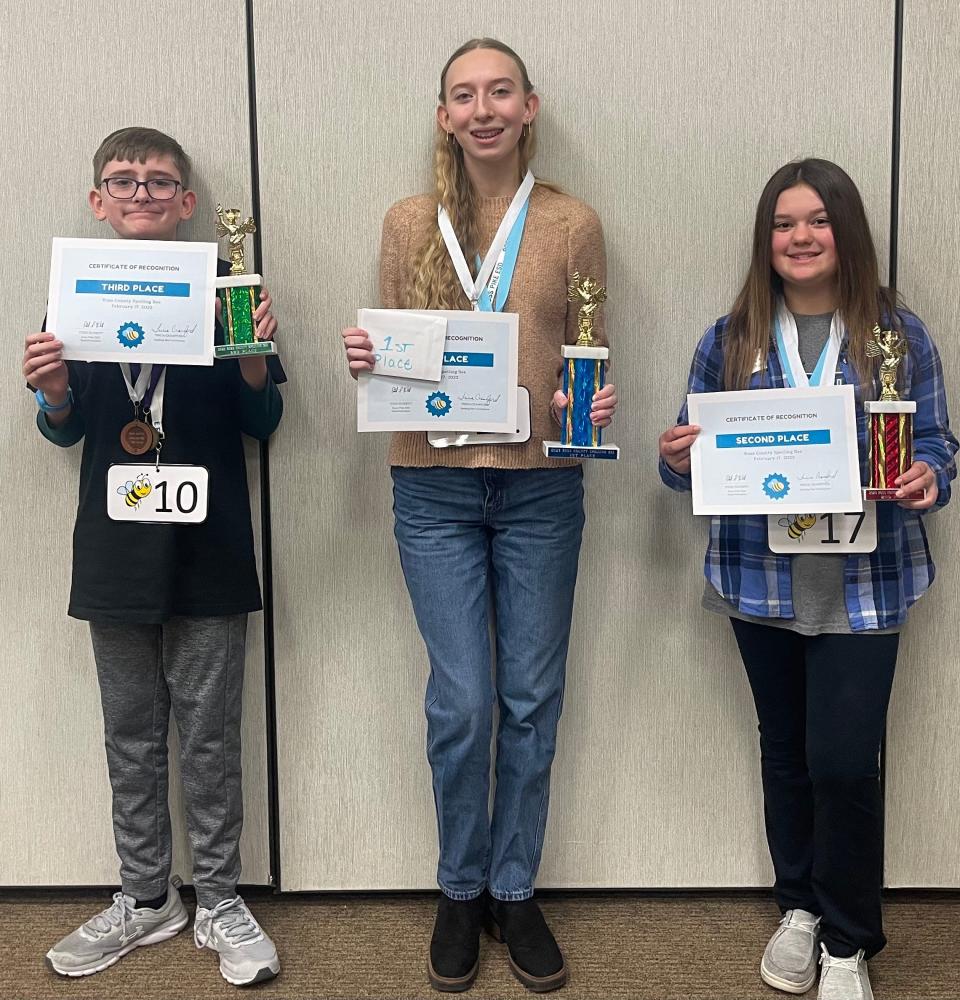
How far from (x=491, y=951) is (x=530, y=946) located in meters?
0.14

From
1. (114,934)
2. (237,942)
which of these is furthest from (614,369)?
(114,934)

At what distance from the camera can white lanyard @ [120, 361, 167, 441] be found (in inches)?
80.7

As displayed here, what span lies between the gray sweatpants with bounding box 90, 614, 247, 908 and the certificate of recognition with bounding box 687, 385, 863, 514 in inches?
43.7

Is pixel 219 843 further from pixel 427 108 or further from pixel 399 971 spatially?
pixel 427 108

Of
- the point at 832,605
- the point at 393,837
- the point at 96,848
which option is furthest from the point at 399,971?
the point at 832,605

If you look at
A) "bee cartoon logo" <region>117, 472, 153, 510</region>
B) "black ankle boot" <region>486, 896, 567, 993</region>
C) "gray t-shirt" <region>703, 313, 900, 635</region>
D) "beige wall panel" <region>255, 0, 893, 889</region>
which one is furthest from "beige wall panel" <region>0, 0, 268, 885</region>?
"gray t-shirt" <region>703, 313, 900, 635</region>

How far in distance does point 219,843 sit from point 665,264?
1.70 meters

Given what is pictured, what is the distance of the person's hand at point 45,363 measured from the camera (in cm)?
191

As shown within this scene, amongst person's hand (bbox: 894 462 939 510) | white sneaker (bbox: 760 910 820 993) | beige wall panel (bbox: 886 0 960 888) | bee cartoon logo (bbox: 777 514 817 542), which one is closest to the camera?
person's hand (bbox: 894 462 939 510)

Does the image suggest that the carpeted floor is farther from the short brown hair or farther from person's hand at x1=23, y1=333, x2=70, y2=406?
the short brown hair

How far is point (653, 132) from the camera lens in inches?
87.9

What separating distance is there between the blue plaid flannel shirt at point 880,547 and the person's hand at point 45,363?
51.9 inches

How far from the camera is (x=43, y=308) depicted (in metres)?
2.29

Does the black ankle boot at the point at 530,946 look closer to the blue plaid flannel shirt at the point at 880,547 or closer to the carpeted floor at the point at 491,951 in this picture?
the carpeted floor at the point at 491,951
